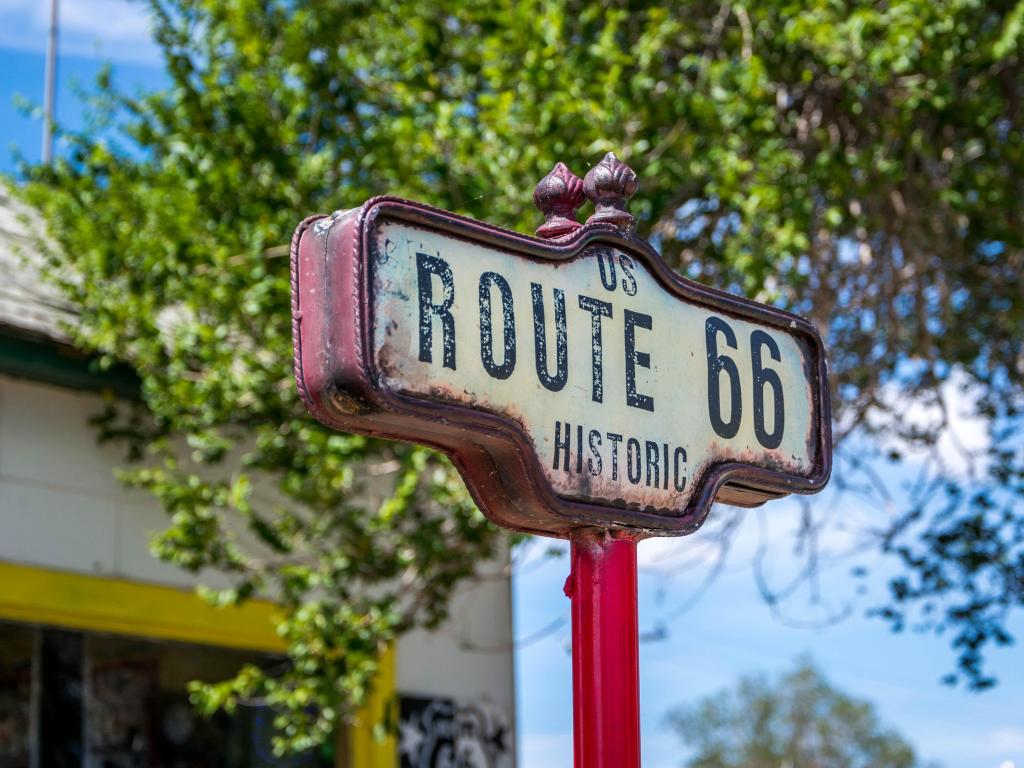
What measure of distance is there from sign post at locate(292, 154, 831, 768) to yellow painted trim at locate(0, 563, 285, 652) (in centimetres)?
461

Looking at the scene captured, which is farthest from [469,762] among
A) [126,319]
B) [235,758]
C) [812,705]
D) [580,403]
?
→ [812,705]

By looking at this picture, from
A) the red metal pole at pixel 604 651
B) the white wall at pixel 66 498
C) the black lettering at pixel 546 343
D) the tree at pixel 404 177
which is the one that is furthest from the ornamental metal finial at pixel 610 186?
the white wall at pixel 66 498

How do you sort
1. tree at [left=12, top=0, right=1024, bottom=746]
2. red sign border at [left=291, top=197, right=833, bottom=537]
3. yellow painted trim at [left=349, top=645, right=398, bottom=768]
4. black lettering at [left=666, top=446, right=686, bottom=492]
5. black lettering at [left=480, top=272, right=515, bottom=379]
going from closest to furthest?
red sign border at [left=291, top=197, right=833, bottom=537] < black lettering at [left=480, top=272, right=515, bottom=379] < black lettering at [left=666, top=446, right=686, bottom=492] < tree at [left=12, top=0, right=1024, bottom=746] < yellow painted trim at [left=349, top=645, right=398, bottom=768]

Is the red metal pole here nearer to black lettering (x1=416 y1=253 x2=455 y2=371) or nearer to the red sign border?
the red sign border

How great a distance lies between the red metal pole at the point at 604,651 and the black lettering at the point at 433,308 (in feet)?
1.53

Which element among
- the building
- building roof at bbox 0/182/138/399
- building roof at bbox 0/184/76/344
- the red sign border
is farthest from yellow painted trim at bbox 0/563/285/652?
the red sign border

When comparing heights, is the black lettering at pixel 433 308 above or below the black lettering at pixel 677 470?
above

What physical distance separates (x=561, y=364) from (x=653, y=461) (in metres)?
0.26

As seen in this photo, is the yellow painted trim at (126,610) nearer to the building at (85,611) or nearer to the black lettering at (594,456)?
the building at (85,611)

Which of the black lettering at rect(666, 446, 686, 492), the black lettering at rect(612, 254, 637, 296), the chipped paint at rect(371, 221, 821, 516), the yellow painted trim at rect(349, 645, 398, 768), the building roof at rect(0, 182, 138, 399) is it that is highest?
the building roof at rect(0, 182, 138, 399)

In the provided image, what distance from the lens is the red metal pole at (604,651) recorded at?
2.33m

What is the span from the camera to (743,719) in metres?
36.0

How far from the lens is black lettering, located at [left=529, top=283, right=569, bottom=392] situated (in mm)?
2195

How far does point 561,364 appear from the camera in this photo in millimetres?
2225
